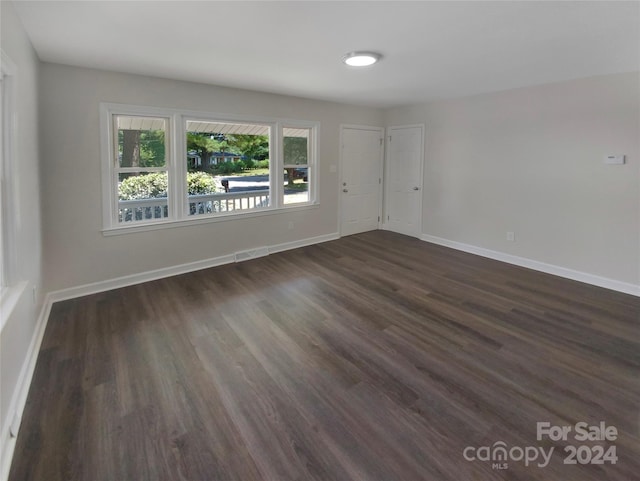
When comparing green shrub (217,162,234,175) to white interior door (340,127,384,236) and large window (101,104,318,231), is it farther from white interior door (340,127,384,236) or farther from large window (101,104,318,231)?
white interior door (340,127,384,236)

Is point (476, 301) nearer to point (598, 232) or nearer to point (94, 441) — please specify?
point (598, 232)

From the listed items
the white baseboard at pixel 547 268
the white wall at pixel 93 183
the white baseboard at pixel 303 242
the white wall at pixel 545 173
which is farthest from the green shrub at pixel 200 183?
the white baseboard at pixel 547 268

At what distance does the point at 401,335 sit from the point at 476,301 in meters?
1.20

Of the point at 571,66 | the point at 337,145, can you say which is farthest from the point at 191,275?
the point at 571,66

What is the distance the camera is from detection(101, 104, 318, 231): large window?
12.4ft

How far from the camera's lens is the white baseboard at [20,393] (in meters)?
1.58

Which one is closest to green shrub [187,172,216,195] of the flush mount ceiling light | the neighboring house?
the neighboring house

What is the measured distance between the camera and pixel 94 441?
175 centimetres

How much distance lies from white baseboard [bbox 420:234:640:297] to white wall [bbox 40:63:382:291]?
335cm

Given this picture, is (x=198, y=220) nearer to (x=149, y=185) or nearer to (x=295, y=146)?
(x=149, y=185)

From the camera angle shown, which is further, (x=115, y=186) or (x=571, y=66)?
(x=115, y=186)

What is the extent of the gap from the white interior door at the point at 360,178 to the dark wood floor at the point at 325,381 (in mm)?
2532

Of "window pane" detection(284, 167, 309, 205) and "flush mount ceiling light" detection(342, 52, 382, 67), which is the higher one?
"flush mount ceiling light" detection(342, 52, 382, 67)

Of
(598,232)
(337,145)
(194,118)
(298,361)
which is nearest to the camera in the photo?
(298,361)
